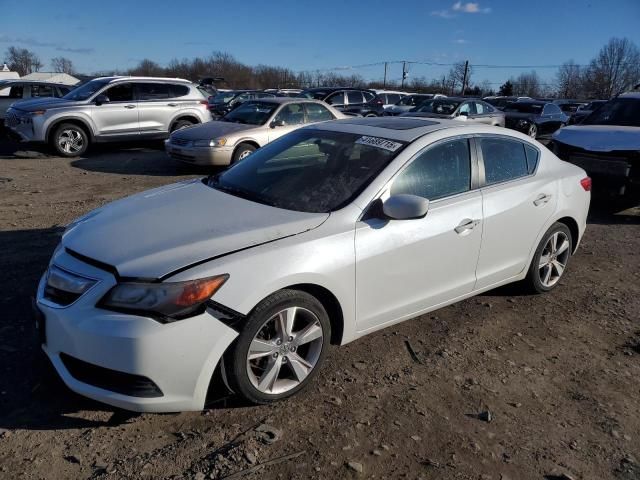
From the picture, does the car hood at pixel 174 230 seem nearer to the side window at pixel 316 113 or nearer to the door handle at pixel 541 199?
the door handle at pixel 541 199

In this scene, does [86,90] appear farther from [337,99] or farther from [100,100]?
[337,99]

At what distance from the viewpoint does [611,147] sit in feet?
25.8

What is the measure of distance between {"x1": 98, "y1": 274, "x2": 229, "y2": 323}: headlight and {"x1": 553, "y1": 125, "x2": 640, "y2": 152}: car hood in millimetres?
7317

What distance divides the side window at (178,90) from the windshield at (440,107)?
7.16 meters

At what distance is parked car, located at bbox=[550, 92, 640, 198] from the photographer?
7613 mm

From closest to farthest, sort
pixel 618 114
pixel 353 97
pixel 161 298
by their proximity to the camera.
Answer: pixel 161 298 → pixel 618 114 → pixel 353 97

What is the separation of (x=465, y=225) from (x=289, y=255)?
1.49m

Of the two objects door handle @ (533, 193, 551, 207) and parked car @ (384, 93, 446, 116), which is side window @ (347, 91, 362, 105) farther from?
door handle @ (533, 193, 551, 207)

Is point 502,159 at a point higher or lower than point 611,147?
higher

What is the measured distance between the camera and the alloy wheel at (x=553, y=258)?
15.5 ft

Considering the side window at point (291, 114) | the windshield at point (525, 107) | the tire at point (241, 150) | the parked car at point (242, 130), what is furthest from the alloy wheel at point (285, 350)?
the windshield at point (525, 107)

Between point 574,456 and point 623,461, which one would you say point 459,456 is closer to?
point 574,456

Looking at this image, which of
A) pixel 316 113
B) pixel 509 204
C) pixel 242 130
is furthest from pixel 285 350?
pixel 316 113

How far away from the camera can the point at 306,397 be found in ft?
10.5
